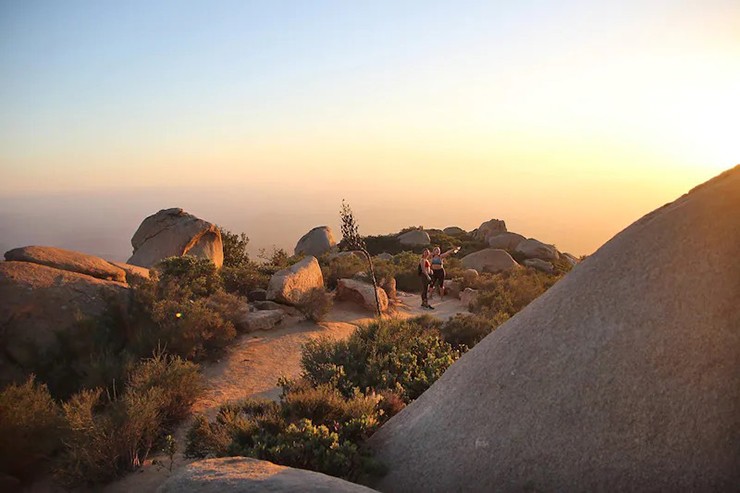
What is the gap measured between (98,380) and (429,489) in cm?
745

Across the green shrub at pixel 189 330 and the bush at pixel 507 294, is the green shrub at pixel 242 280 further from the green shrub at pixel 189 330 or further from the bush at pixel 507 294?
the bush at pixel 507 294

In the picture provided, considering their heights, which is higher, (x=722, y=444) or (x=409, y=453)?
(x=722, y=444)

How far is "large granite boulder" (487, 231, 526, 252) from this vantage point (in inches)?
1693

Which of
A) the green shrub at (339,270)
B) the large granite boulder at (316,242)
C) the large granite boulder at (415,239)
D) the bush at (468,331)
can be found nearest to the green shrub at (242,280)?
the green shrub at (339,270)

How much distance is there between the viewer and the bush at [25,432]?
7119 mm

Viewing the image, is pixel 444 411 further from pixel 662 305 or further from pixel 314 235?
pixel 314 235

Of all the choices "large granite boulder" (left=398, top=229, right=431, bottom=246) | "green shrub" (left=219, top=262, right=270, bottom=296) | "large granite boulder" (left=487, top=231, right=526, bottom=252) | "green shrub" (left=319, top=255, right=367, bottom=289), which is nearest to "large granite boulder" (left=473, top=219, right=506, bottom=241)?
"large granite boulder" (left=487, top=231, right=526, bottom=252)

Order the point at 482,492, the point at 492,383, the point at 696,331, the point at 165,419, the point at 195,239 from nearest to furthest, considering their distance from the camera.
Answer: the point at 696,331
the point at 482,492
the point at 492,383
the point at 165,419
the point at 195,239

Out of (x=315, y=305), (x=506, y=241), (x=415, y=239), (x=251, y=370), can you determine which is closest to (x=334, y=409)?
(x=251, y=370)

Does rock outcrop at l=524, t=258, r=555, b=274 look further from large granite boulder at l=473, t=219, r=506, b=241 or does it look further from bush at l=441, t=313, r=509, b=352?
bush at l=441, t=313, r=509, b=352

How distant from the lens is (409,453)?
5.20 meters

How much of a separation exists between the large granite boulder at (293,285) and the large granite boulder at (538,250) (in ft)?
87.7

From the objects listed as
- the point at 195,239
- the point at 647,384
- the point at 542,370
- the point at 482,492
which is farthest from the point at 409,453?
the point at 195,239

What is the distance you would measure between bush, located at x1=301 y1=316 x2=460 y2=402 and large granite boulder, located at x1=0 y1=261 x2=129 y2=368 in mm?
5662
